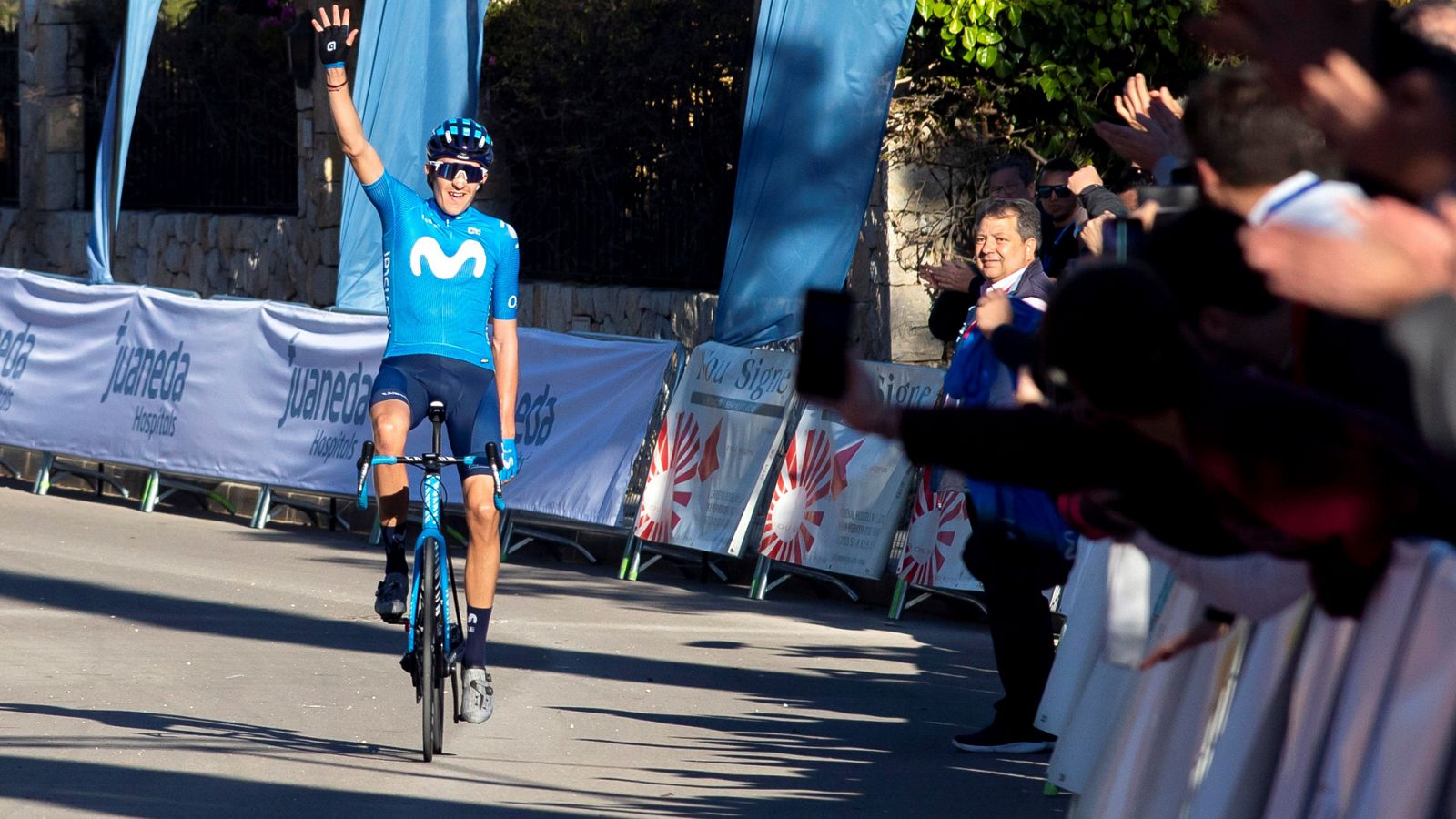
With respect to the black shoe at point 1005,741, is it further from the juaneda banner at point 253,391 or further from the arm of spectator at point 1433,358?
the arm of spectator at point 1433,358

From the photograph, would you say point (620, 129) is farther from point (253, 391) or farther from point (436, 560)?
point (436, 560)

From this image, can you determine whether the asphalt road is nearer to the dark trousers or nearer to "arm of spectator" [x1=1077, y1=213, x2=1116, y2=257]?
the dark trousers

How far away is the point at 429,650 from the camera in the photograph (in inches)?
263

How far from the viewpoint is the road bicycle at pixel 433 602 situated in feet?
22.0

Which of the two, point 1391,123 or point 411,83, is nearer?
point 1391,123

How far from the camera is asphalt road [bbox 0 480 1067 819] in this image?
6.29 metres

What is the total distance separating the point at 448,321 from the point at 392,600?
1.05m

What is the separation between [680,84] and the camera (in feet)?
50.3

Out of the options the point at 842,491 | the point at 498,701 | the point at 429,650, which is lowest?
the point at 498,701

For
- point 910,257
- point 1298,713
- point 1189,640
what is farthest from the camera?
point 910,257

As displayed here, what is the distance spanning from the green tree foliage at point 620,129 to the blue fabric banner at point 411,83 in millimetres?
1935

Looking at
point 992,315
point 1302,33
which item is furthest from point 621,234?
point 1302,33

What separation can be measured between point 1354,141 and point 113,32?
21.1 meters

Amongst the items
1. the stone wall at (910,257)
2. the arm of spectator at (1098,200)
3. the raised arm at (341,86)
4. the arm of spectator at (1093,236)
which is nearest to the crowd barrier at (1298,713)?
the arm of spectator at (1093,236)
